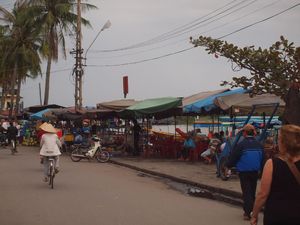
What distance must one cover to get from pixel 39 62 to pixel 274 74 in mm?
45963

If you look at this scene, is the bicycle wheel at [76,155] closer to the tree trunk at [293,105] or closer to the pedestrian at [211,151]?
the pedestrian at [211,151]

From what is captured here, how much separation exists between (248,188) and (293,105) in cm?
180

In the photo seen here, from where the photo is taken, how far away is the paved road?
33.5 feet

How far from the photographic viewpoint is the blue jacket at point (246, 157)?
10.2 meters

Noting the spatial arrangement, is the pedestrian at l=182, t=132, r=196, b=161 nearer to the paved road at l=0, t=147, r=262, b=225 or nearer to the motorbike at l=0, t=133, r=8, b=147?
the paved road at l=0, t=147, r=262, b=225

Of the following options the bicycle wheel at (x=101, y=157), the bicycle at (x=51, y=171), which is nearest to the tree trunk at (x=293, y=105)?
the bicycle at (x=51, y=171)

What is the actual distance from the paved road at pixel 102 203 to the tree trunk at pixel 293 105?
2087 mm

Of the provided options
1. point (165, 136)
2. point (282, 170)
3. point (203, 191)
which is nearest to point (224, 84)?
point (203, 191)

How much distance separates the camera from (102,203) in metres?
12.3

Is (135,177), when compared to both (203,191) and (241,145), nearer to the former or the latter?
(203,191)

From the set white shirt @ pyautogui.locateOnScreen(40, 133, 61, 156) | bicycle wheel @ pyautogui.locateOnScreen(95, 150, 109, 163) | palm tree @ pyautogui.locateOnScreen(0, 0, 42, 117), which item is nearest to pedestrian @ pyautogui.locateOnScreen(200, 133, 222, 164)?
bicycle wheel @ pyautogui.locateOnScreen(95, 150, 109, 163)

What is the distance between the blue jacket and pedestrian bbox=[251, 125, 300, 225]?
16.3 feet

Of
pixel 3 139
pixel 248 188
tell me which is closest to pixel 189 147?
pixel 248 188

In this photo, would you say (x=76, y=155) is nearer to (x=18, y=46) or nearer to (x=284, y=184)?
(x=284, y=184)
